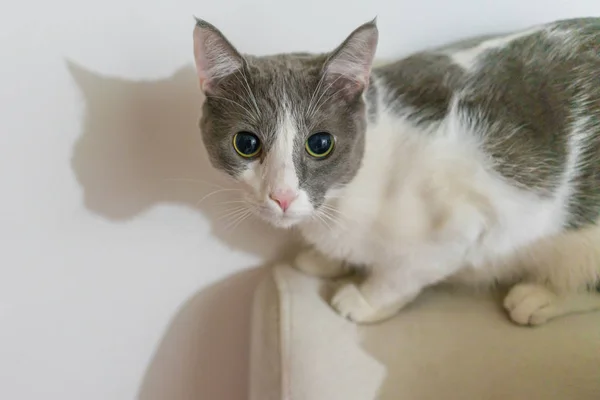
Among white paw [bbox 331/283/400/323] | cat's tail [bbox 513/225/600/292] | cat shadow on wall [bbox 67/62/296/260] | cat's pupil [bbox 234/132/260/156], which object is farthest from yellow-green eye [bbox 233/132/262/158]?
cat's tail [bbox 513/225/600/292]

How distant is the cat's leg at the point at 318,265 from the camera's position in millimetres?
1092

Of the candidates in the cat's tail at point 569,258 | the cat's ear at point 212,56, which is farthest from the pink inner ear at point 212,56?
the cat's tail at point 569,258

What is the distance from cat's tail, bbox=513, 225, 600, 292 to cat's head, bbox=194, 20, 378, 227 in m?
0.38

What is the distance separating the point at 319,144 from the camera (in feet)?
2.66

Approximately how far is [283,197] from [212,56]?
0.23 metres

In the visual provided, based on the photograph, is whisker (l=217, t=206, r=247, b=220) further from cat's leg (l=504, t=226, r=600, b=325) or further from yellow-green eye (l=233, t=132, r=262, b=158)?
cat's leg (l=504, t=226, r=600, b=325)

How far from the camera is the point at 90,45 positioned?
0.91 meters

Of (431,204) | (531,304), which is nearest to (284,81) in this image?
(431,204)

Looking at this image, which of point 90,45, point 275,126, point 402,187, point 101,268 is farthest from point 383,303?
point 90,45

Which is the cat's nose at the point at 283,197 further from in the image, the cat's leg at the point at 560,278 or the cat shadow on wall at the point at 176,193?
the cat's leg at the point at 560,278

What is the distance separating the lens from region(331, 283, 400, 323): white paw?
0.98m

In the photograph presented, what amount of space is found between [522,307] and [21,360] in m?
0.96

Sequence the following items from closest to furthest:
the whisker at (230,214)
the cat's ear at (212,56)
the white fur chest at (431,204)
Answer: the cat's ear at (212,56), the white fur chest at (431,204), the whisker at (230,214)

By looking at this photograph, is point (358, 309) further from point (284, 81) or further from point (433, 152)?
point (284, 81)
